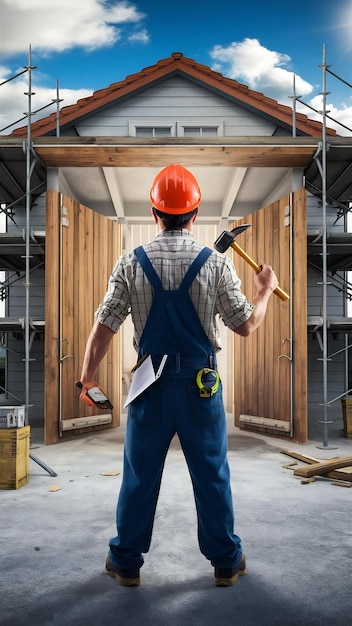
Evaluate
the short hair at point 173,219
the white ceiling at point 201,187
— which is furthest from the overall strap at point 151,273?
the white ceiling at point 201,187

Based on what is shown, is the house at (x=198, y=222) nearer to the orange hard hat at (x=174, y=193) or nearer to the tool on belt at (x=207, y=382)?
the orange hard hat at (x=174, y=193)

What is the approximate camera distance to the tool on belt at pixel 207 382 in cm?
241

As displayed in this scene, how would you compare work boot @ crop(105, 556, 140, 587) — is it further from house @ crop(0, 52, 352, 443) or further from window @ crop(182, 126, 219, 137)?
window @ crop(182, 126, 219, 137)

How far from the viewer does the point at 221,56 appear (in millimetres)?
13422

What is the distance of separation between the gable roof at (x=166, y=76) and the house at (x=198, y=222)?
0.9 inches

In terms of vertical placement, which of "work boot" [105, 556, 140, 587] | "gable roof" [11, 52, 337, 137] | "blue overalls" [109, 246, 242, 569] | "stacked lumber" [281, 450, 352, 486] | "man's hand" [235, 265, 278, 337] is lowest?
"stacked lumber" [281, 450, 352, 486]

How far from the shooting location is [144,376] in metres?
2.43

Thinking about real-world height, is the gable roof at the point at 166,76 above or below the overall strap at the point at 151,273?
above

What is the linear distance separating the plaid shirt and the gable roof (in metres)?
7.72

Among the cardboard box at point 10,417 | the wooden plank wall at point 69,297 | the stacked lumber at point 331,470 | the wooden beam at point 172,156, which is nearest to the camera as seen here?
the cardboard box at point 10,417

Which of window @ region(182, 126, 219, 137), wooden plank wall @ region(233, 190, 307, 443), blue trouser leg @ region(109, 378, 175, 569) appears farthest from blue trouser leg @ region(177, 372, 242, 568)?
window @ region(182, 126, 219, 137)

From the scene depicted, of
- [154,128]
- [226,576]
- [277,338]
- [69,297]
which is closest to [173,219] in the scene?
[226,576]

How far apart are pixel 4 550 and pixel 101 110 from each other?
8206mm

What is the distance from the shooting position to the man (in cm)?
244
